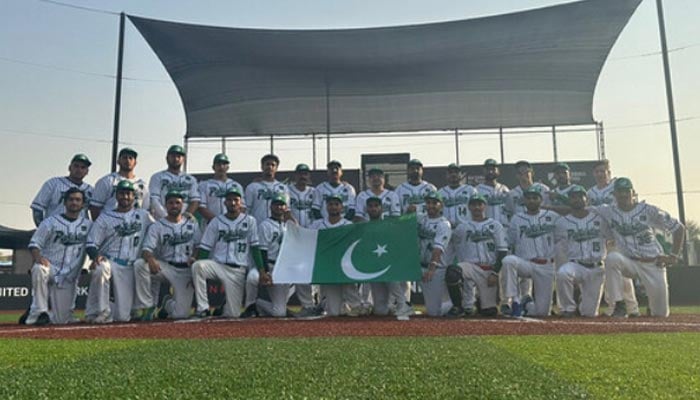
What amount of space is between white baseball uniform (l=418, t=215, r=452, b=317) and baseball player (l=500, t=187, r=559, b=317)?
817 millimetres

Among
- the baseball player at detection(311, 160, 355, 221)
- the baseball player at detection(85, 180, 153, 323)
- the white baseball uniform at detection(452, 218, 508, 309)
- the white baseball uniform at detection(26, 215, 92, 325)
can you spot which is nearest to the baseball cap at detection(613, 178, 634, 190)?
the white baseball uniform at detection(452, 218, 508, 309)

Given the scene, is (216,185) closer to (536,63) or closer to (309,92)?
(309,92)

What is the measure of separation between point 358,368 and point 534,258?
5.28 metres

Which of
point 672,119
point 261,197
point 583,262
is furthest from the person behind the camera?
point 672,119

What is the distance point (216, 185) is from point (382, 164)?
723 centimetres

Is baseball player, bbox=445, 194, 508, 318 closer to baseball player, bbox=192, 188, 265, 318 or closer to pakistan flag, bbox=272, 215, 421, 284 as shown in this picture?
pakistan flag, bbox=272, 215, 421, 284

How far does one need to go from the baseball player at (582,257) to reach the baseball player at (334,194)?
2.96m

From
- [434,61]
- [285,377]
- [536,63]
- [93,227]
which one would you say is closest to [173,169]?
[93,227]

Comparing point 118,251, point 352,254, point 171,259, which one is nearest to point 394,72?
point 352,254

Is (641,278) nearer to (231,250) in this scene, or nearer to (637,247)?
(637,247)

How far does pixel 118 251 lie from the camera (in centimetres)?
727

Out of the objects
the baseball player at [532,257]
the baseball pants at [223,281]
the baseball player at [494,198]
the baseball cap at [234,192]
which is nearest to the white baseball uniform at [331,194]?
the baseball cap at [234,192]

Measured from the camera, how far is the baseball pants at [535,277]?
7391 mm

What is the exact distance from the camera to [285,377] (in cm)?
285
